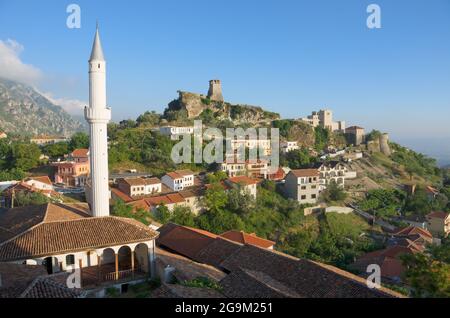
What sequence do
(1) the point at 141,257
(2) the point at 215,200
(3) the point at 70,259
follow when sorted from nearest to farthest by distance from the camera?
(3) the point at 70,259 < (1) the point at 141,257 < (2) the point at 215,200

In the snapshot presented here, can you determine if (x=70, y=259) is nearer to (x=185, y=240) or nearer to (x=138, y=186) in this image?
(x=185, y=240)

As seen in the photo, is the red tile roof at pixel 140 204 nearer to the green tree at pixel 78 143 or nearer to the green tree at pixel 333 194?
the green tree at pixel 78 143

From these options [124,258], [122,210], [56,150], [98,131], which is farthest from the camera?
[56,150]

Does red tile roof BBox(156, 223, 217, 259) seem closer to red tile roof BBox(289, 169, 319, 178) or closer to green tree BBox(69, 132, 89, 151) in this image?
red tile roof BBox(289, 169, 319, 178)

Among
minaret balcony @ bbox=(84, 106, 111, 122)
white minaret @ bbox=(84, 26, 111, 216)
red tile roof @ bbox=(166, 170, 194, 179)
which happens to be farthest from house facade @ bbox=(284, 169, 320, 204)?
minaret balcony @ bbox=(84, 106, 111, 122)

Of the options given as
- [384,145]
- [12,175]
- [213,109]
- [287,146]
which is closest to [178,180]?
[12,175]

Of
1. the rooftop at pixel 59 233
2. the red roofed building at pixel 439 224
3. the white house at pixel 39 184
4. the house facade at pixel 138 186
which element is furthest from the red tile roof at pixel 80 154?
the red roofed building at pixel 439 224

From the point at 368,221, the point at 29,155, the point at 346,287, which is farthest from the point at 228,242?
the point at 29,155
